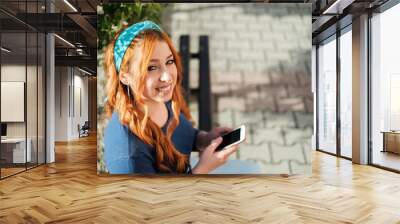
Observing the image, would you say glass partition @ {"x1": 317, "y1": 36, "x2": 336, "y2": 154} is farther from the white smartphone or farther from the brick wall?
the white smartphone

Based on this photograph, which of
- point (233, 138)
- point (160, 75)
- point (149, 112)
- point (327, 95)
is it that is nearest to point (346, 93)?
point (327, 95)

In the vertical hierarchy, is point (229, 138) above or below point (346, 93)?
below

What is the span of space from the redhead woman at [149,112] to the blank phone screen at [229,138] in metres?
0.11

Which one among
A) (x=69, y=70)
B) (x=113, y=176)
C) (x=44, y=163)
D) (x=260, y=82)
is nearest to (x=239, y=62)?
(x=260, y=82)

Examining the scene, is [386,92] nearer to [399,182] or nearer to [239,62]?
[399,182]

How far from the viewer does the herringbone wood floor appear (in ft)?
12.9

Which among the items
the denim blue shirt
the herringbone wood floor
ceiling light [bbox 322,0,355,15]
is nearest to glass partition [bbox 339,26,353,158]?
ceiling light [bbox 322,0,355,15]

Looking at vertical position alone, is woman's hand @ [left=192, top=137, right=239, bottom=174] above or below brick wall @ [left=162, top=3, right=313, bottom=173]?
below

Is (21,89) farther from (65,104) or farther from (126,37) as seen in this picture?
(65,104)

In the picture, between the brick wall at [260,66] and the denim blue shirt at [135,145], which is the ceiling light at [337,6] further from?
the denim blue shirt at [135,145]

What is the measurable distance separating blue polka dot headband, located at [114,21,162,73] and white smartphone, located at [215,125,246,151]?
1.99 m

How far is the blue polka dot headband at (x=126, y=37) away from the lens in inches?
243

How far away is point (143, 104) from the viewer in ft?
20.1

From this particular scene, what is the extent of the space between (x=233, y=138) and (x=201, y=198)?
5.50 ft
